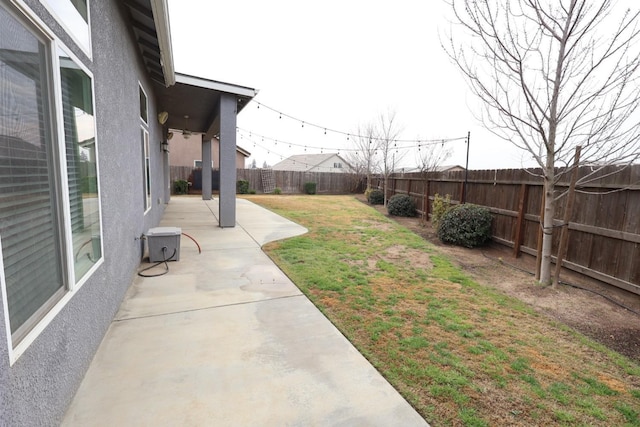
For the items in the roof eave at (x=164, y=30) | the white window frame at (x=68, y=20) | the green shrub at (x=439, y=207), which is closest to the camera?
the white window frame at (x=68, y=20)

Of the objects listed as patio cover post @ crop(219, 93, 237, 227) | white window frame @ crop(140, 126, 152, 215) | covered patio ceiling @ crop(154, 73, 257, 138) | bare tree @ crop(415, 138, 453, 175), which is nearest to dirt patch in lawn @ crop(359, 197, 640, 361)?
patio cover post @ crop(219, 93, 237, 227)

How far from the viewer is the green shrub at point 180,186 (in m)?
17.7

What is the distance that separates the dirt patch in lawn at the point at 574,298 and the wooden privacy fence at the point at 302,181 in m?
16.9

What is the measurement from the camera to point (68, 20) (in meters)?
2.11

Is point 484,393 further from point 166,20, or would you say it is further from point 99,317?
point 166,20

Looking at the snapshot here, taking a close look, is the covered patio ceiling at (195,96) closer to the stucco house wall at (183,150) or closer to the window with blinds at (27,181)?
the window with blinds at (27,181)

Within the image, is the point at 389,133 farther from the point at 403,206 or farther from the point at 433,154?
the point at 403,206

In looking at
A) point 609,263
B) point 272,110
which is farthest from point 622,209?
point 272,110

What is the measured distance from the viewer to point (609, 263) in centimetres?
439

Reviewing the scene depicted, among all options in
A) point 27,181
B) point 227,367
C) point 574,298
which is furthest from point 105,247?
point 574,298

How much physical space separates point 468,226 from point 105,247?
675cm

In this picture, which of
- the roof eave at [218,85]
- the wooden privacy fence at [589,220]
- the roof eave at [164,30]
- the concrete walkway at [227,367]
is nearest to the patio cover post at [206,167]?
the roof eave at [218,85]

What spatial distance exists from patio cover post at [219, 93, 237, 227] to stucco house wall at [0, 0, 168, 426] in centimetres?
243

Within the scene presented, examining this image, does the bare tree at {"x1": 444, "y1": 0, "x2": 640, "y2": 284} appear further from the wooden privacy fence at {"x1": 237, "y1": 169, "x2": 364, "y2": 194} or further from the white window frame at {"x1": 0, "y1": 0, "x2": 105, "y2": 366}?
the wooden privacy fence at {"x1": 237, "y1": 169, "x2": 364, "y2": 194}
